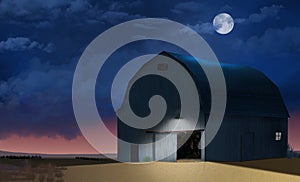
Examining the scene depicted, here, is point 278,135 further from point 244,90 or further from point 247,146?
point 244,90

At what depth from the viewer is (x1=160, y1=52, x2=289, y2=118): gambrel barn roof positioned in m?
24.6

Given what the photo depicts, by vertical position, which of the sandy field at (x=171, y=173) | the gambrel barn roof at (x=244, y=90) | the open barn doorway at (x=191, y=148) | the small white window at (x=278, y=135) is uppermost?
the gambrel barn roof at (x=244, y=90)

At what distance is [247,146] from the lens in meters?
25.3

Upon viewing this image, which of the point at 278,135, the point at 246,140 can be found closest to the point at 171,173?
the point at 246,140

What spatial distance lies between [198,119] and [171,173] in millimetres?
4663

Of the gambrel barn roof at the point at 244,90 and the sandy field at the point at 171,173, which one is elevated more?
the gambrel barn roof at the point at 244,90

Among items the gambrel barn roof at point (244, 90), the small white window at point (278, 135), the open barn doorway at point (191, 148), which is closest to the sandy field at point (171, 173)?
the gambrel barn roof at point (244, 90)

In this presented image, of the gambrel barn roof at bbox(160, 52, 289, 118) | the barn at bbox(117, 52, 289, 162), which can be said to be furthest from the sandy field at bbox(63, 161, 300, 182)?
the gambrel barn roof at bbox(160, 52, 289, 118)

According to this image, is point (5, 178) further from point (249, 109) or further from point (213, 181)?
point (249, 109)

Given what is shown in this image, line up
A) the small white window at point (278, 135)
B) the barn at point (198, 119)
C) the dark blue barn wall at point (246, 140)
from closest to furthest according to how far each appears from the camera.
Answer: the dark blue barn wall at point (246, 140) < the barn at point (198, 119) < the small white window at point (278, 135)

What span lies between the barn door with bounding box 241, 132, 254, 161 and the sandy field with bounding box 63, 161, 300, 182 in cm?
525

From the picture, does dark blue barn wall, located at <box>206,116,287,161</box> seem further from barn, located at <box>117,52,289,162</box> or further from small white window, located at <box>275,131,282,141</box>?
small white window, located at <box>275,131,282,141</box>

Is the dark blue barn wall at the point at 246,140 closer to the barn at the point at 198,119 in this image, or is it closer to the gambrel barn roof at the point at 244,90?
the barn at the point at 198,119

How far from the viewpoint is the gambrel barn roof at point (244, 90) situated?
24.6 metres
